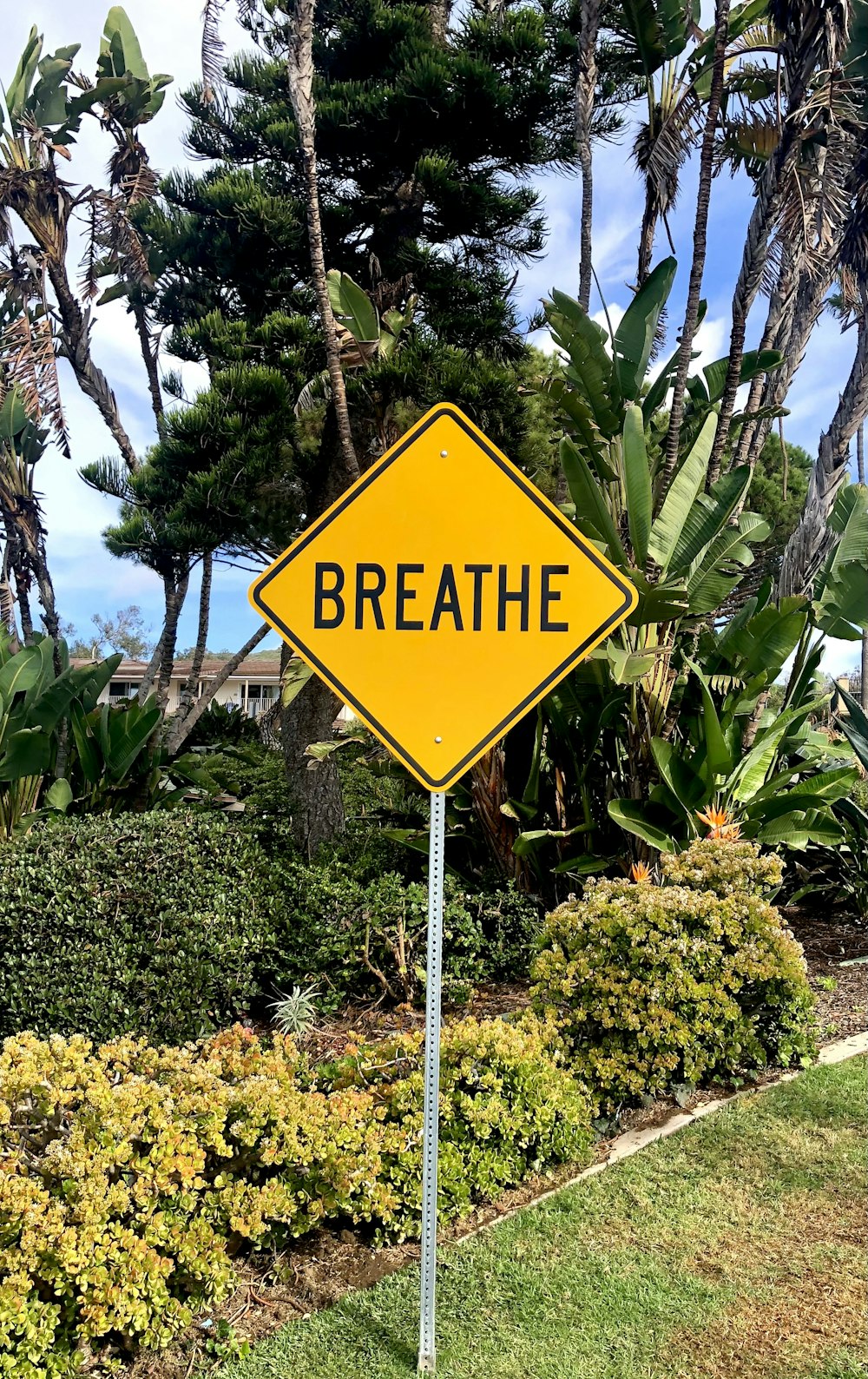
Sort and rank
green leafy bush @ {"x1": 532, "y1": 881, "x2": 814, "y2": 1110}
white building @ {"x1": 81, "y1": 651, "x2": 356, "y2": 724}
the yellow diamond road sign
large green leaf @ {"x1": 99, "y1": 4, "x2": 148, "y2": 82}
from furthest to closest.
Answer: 1. white building @ {"x1": 81, "y1": 651, "x2": 356, "y2": 724}
2. large green leaf @ {"x1": 99, "y1": 4, "x2": 148, "y2": 82}
3. green leafy bush @ {"x1": 532, "y1": 881, "x2": 814, "y2": 1110}
4. the yellow diamond road sign

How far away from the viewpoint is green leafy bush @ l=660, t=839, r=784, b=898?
5.12 meters

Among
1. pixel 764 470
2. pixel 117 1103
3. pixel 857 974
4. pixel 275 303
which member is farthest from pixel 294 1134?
pixel 764 470

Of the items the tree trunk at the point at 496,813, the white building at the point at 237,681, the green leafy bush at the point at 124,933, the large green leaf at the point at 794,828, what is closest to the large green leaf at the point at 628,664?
the tree trunk at the point at 496,813

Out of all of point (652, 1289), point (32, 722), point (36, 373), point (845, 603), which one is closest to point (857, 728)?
point (845, 603)

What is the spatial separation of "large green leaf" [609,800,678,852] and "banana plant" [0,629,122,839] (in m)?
4.54

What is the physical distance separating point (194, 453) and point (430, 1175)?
799 cm

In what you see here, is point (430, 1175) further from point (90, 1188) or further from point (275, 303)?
point (275, 303)

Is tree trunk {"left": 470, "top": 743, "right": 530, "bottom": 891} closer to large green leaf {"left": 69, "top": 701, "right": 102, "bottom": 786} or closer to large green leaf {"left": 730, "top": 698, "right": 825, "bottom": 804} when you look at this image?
large green leaf {"left": 730, "top": 698, "right": 825, "bottom": 804}

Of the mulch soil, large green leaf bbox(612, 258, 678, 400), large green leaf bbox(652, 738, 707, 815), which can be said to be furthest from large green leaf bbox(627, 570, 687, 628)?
the mulch soil

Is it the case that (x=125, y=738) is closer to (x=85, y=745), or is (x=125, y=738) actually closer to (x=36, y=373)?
(x=85, y=745)

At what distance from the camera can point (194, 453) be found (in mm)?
9633

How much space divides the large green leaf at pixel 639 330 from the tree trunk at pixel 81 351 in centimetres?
835

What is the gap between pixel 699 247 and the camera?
8.07 meters

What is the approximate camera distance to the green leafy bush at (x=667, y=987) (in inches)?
177
